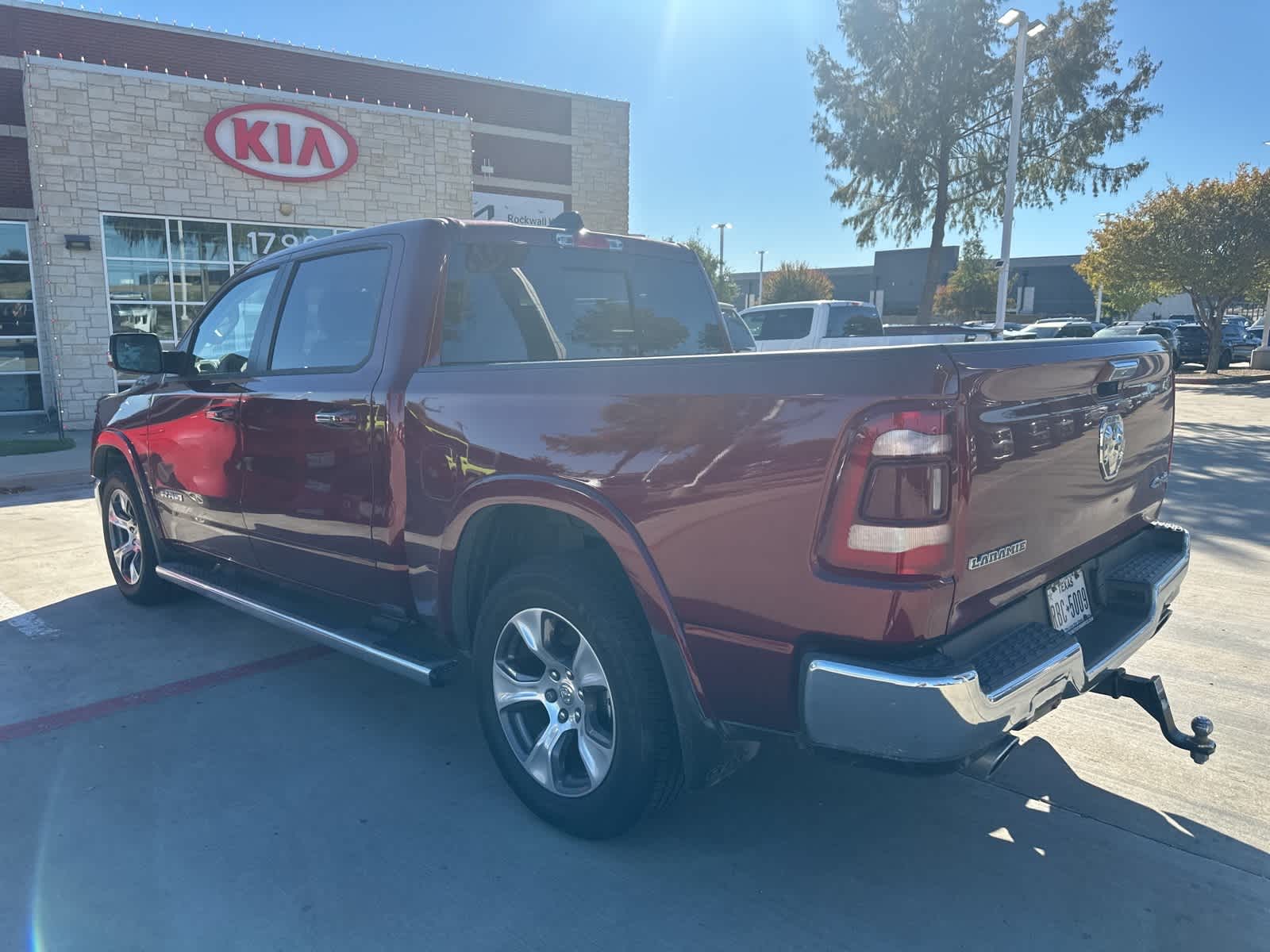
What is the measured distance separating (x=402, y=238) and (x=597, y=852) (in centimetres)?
238

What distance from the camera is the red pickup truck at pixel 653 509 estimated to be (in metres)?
2.18

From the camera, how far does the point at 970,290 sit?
59.1 meters

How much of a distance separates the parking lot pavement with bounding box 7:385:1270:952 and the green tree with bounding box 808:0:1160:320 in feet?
80.9

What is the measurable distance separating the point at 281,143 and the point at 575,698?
54.9 ft

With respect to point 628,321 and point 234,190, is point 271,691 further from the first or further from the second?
point 234,190

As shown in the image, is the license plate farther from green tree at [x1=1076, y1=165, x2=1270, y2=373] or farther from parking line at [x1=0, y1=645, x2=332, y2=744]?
green tree at [x1=1076, y1=165, x2=1270, y2=373]

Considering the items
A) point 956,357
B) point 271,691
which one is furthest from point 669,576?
point 271,691

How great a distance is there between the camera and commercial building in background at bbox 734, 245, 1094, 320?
178ft

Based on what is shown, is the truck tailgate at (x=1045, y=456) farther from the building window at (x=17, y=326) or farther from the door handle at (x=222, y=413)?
the building window at (x=17, y=326)

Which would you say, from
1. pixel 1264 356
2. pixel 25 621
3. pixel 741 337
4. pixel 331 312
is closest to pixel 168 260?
pixel 25 621

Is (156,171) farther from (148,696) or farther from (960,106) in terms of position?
(960,106)

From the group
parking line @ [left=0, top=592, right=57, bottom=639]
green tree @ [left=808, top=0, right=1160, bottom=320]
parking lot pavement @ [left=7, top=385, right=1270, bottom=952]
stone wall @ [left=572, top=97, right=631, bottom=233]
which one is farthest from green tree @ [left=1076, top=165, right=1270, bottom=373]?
parking line @ [left=0, top=592, right=57, bottom=639]

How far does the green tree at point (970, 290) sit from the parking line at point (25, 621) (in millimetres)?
57128

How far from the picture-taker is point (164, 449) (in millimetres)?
4801
